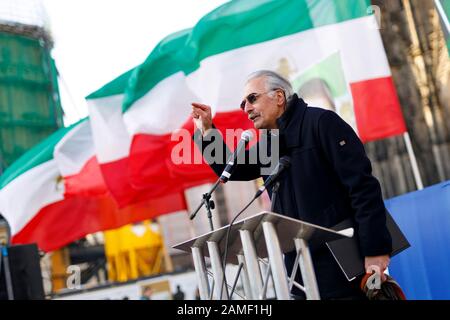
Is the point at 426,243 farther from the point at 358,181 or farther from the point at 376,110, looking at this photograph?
the point at 376,110

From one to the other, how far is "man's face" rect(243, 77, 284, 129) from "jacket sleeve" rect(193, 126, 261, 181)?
12.2 inches

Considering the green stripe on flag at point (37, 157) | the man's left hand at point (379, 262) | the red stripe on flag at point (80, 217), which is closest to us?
the man's left hand at point (379, 262)

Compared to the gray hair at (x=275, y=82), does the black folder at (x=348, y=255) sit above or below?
below

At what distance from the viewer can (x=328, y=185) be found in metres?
2.92

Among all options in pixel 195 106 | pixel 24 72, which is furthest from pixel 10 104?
pixel 195 106

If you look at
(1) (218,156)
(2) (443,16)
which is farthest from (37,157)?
(1) (218,156)

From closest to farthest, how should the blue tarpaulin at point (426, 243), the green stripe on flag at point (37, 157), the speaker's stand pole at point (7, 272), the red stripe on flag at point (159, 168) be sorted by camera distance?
the blue tarpaulin at point (426, 243), the speaker's stand pole at point (7, 272), the red stripe on flag at point (159, 168), the green stripe on flag at point (37, 157)

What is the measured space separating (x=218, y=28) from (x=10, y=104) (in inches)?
704

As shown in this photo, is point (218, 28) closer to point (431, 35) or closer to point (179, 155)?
point (179, 155)

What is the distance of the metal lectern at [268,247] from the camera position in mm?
2404

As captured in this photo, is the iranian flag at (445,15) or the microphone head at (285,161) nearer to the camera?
the microphone head at (285,161)

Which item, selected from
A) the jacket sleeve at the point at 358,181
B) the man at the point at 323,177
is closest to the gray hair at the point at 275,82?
the man at the point at 323,177

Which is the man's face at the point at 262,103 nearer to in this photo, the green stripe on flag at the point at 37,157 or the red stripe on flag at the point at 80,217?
the red stripe on flag at the point at 80,217

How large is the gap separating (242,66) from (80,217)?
6.02 meters
